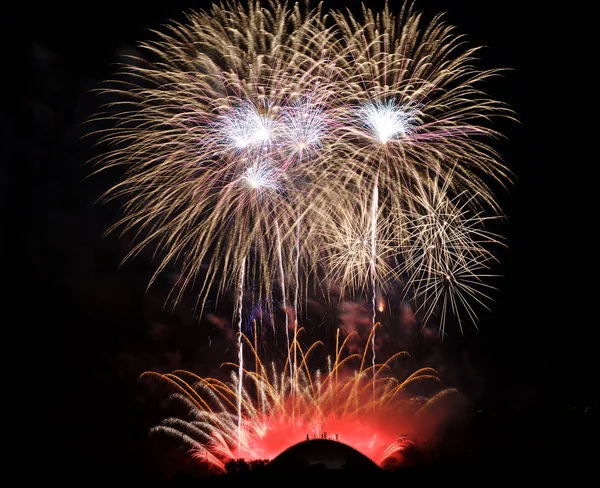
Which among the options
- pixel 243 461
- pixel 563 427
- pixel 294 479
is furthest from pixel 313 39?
pixel 563 427

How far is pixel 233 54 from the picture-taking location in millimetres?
17688

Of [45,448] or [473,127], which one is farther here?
[45,448]

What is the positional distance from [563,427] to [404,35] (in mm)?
39283

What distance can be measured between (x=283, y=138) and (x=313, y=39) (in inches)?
134

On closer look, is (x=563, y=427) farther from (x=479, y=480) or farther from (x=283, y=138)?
(x=283, y=138)

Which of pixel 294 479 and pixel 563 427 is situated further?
pixel 563 427

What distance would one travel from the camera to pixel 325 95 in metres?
18.1

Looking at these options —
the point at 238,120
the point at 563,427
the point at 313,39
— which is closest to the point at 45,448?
the point at 238,120

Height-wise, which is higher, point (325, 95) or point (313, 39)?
point (313, 39)

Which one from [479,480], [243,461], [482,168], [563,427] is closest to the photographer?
[482,168]

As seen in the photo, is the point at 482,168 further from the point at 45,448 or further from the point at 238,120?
the point at 45,448

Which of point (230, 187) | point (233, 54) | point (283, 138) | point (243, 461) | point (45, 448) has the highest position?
point (233, 54)

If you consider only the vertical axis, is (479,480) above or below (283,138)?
below

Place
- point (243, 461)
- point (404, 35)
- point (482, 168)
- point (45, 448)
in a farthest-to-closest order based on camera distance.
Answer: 1. point (45, 448)
2. point (243, 461)
3. point (482, 168)
4. point (404, 35)
